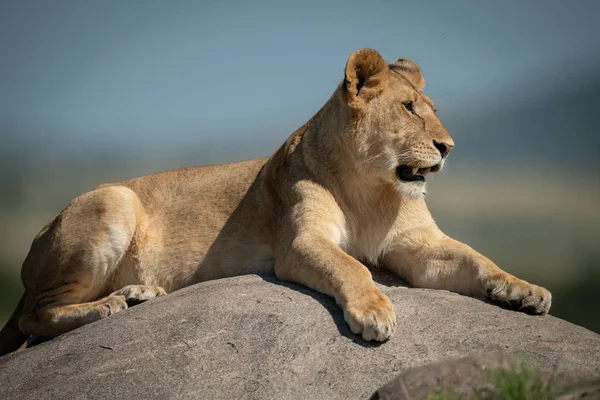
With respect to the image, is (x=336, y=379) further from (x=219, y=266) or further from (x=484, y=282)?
(x=219, y=266)

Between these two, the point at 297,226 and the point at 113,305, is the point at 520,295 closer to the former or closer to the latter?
the point at 297,226

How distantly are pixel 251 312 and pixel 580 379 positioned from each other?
2.69 metres

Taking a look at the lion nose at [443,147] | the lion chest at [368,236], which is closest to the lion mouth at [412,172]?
the lion nose at [443,147]

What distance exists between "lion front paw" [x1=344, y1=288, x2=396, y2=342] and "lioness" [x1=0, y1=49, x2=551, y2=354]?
0.60 ft

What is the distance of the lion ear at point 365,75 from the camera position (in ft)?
22.6

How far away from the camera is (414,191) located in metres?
6.87

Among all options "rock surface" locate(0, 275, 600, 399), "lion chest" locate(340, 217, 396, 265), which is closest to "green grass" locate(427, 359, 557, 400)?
"rock surface" locate(0, 275, 600, 399)

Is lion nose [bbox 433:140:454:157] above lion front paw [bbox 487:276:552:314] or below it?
above

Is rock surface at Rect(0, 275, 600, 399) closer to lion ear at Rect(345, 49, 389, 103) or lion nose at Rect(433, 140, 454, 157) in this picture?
lion nose at Rect(433, 140, 454, 157)

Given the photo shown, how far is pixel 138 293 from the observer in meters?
7.29

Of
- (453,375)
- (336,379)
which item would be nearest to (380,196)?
(336,379)

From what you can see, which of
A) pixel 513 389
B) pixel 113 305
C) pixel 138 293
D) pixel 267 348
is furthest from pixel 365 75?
pixel 513 389

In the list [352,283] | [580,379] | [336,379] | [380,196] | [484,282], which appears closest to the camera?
[580,379]

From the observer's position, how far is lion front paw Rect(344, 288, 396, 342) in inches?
213
